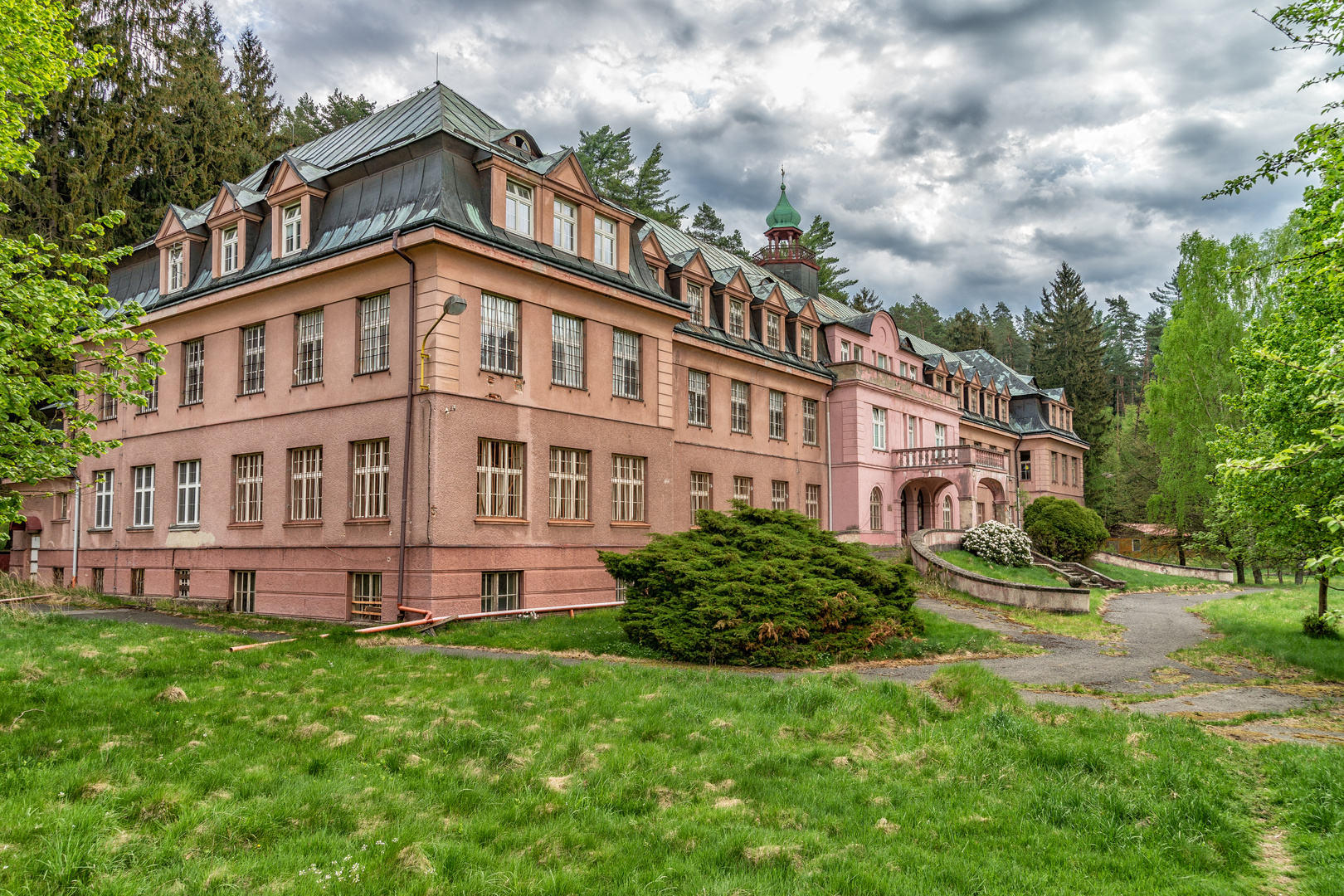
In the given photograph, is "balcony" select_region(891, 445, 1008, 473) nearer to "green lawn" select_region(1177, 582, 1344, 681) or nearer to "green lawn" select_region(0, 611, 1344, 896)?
"green lawn" select_region(1177, 582, 1344, 681)

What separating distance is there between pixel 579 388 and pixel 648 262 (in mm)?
6458

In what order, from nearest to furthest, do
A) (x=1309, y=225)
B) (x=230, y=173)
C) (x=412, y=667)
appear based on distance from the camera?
1. (x=412, y=667)
2. (x=1309, y=225)
3. (x=230, y=173)

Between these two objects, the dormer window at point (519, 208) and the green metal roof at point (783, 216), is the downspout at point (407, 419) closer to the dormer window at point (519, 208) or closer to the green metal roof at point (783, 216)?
the dormer window at point (519, 208)

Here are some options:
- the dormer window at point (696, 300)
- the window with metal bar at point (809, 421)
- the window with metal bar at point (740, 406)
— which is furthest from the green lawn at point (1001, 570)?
the dormer window at point (696, 300)

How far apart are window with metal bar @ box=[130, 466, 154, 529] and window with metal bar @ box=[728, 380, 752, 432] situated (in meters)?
17.9

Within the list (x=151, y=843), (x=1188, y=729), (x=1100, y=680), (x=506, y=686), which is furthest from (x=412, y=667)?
(x=1100, y=680)

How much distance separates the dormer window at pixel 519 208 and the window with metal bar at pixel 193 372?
991 centimetres

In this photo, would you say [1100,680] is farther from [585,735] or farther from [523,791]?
[523,791]

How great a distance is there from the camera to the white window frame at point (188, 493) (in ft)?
77.7

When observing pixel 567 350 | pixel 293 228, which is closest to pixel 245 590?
pixel 293 228

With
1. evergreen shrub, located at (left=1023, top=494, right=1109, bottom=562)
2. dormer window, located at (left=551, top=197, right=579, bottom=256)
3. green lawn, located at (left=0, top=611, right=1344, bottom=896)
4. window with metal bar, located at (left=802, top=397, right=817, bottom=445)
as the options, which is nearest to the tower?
window with metal bar, located at (left=802, top=397, right=817, bottom=445)

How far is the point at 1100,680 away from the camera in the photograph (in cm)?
1362

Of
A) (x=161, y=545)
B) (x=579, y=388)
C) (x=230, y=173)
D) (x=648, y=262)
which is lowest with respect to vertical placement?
(x=161, y=545)

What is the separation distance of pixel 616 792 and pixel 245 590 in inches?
734
